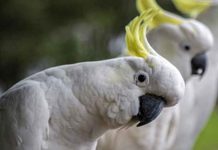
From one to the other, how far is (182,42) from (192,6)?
146 mm

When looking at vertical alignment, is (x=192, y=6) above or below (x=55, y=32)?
above

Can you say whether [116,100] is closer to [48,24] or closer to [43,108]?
[43,108]

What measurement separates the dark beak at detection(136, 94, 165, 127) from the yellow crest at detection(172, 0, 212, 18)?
2.36ft

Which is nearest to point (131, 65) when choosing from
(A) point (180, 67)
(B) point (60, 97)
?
(B) point (60, 97)

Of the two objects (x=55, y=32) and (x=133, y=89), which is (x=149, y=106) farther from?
(x=55, y=32)

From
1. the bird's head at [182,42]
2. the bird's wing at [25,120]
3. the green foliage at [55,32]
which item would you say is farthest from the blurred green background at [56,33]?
the bird's wing at [25,120]

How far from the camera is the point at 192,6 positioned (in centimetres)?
191

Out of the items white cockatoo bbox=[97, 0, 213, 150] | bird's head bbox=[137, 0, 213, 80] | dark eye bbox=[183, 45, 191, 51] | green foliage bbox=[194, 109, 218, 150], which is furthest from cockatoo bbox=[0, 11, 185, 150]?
green foliage bbox=[194, 109, 218, 150]

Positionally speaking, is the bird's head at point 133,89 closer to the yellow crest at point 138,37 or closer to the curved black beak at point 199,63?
the yellow crest at point 138,37

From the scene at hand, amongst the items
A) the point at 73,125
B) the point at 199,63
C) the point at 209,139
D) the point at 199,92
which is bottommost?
the point at 209,139

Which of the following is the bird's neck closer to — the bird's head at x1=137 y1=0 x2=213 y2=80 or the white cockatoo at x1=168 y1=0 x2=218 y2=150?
the bird's head at x1=137 y1=0 x2=213 y2=80

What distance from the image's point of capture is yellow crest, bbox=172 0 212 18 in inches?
74.1

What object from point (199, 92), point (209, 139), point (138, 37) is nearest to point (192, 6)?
point (199, 92)

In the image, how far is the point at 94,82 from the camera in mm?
1217
